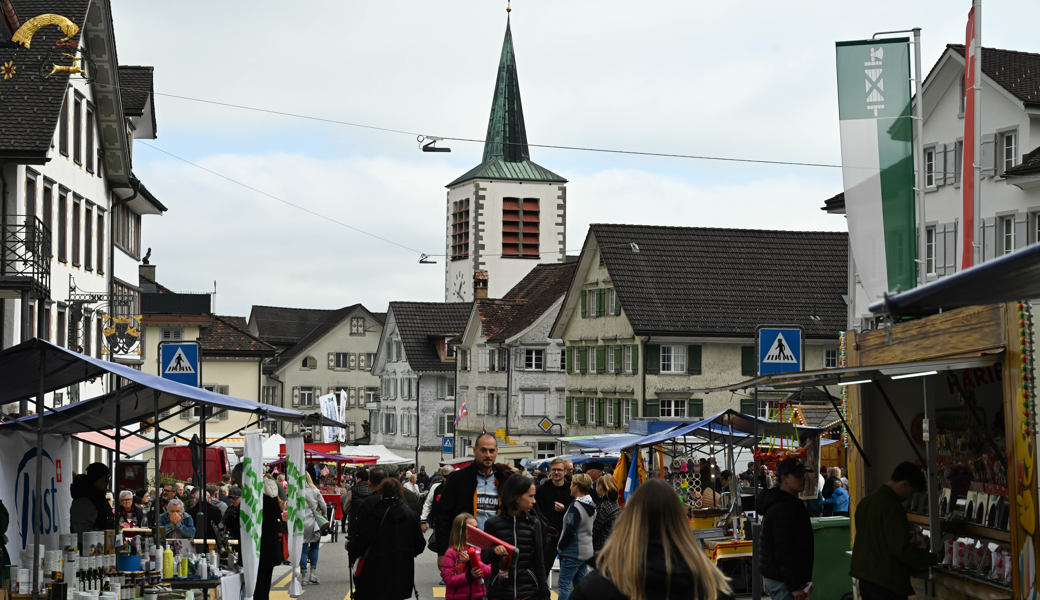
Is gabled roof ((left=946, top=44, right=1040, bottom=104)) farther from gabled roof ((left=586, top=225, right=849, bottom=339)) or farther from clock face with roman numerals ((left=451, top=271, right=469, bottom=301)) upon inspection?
clock face with roman numerals ((left=451, top=271, right=469, bottom=301))

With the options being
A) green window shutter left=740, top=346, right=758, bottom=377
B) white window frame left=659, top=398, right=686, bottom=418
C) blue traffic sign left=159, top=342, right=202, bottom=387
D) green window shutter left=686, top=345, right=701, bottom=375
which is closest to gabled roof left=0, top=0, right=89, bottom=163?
blue traffic sign left=159, top=342, right=202, bottom=387

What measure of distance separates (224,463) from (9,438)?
2940 cm

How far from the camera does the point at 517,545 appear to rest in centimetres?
1100

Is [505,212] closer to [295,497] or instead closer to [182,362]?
[182,362]

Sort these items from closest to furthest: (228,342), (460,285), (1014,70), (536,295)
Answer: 1. (1014,70)
2. (228,342)
3. (536,295)
4. (460,285)

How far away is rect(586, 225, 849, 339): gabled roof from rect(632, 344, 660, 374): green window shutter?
667 mm

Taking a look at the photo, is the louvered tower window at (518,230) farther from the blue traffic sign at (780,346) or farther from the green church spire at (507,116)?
the blue traffic sign at (780,346)

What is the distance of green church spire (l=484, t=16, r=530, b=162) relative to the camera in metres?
119

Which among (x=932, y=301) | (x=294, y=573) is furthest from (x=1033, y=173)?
(x=932, y=301)

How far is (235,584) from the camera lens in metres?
15.9

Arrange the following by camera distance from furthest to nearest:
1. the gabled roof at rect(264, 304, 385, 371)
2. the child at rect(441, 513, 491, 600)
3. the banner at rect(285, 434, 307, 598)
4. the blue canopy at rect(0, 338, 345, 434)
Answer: the gabled roof at rect(264, 304, 385, 371) → the banner at rect(285, 434, 307, 598) → the blue canopy at rect(0, 338, 345, 434) → the child at rect(441, 513, 491, 600)

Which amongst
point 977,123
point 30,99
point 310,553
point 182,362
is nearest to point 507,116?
point 30,99

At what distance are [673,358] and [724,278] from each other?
544cm

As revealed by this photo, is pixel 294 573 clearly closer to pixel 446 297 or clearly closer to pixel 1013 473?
pixel 1013 473
